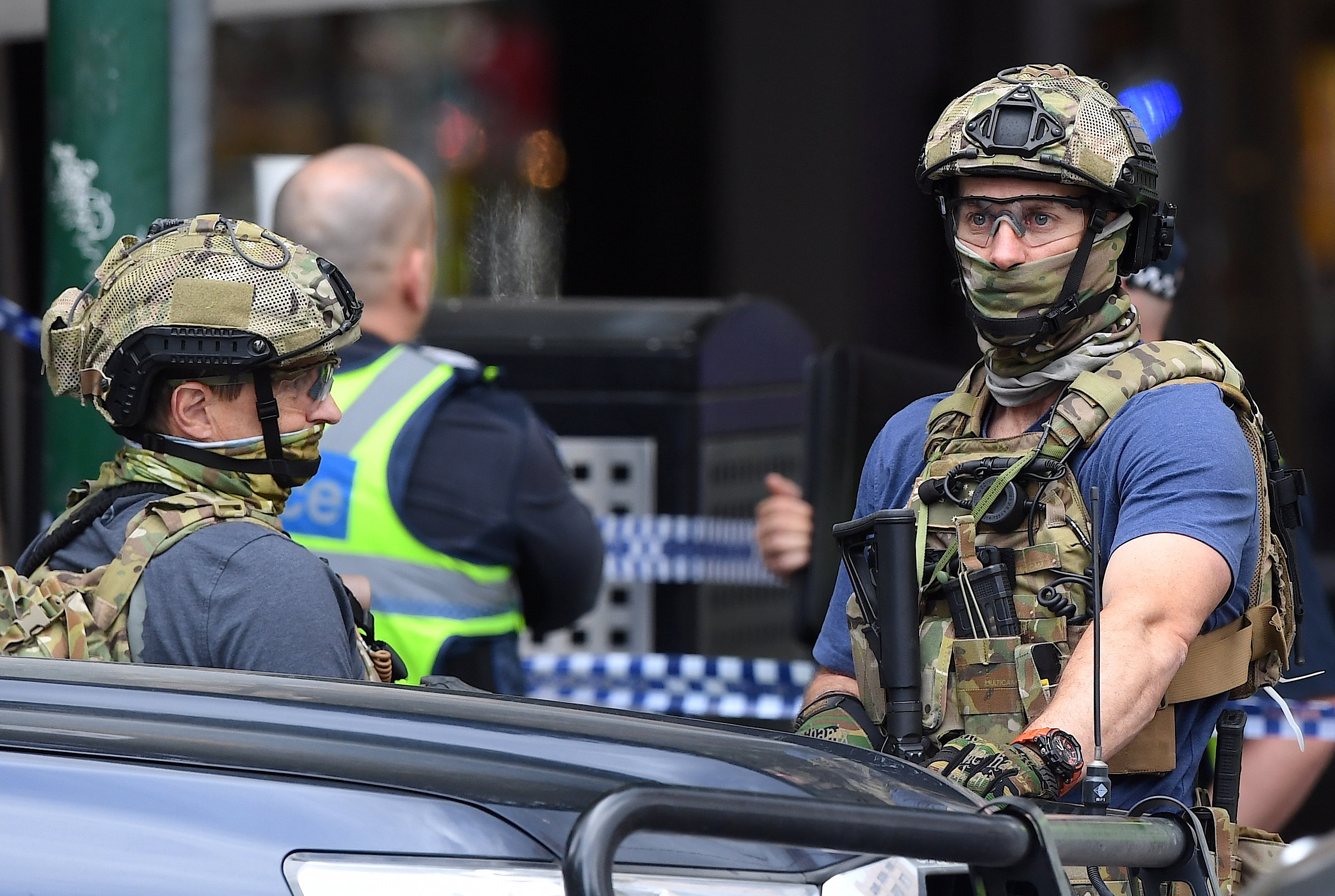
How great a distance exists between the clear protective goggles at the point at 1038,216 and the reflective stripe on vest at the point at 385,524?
4.88 feet

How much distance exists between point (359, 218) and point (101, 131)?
59cm

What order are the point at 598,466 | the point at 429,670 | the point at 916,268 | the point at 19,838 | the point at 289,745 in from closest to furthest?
the point at 19,838
the point at 289,745
the point at 429,670
the point at 598,466
the point at 916,268

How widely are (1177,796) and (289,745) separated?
138 cm

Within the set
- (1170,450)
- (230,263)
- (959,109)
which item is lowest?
(1170,450)

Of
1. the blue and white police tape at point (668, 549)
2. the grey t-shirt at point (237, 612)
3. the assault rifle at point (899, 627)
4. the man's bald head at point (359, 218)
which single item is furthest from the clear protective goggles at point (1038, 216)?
the blue and white police tape at point (668, 549)

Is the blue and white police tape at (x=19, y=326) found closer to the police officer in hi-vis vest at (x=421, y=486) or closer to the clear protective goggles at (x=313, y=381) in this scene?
the police officer in hi-vis vest at (x=421, y=486)

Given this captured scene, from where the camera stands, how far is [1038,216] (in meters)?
2.83

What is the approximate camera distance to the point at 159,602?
2602mm

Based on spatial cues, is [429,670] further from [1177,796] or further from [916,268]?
[916,268]

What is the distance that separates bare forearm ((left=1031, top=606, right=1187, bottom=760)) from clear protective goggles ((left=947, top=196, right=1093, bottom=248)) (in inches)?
24.6

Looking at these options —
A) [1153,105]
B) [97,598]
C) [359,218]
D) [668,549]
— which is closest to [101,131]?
[359,218]

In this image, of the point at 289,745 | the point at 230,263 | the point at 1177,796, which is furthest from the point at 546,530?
the point at 289,745

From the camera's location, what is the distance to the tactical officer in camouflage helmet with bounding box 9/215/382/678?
260 centimetres

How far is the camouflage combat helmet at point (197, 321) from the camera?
270 centimetres
